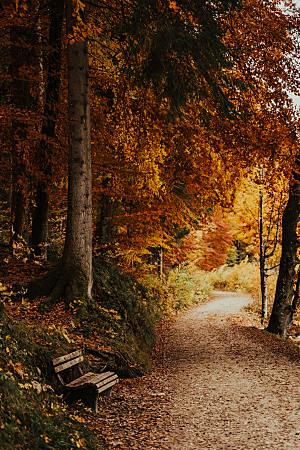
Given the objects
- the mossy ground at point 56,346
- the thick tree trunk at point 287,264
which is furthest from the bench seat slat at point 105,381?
the thick tree trunk at point 287,264

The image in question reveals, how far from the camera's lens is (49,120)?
12633 millimetres

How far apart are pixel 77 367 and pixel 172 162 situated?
26.3 feet

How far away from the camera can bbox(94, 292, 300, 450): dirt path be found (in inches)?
243

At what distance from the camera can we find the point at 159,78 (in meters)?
8.68

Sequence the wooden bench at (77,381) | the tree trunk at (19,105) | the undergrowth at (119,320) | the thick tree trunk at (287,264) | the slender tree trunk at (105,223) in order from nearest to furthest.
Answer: the wooden bench at (77,381) < the undergrowth at (119,320) < the tree trunk at (19,105) < the thick tree trunk at (287,264) < the slender tree trunk at (105,223)

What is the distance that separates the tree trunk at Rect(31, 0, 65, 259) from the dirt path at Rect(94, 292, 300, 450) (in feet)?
14.0

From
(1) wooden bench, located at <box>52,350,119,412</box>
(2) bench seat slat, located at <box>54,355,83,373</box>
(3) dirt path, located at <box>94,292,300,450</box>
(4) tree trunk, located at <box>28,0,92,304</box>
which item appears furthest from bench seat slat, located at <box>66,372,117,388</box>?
(4) tree trunk, located at <box>28,0,92,304</box>

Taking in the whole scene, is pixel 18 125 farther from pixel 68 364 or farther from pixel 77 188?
pixel 68 364

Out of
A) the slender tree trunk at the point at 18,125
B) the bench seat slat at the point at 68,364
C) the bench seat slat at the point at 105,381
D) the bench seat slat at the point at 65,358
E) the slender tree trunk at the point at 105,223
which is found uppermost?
the slender tree trunk at the point at 18,125

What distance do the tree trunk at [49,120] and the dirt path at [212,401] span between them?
4.27 meters

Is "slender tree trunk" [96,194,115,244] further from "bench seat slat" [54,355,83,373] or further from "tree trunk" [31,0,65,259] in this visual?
"bench seat slat" [54,355,83,373]

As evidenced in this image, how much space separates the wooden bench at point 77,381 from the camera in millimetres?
6631


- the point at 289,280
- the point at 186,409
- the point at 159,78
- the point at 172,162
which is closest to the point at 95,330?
the point at 186,409

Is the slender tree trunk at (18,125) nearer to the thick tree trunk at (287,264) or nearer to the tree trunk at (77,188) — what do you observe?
the tree trunk at (77,188)
